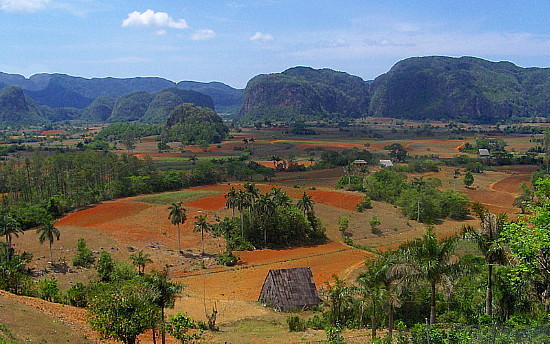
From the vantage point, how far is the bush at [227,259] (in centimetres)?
4294

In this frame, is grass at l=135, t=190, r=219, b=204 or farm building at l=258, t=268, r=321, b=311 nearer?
farm building at l=258, t=268, r=321, b=311

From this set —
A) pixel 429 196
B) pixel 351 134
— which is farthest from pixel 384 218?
pixel 351 134

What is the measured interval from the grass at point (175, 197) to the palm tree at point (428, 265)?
53.6 m

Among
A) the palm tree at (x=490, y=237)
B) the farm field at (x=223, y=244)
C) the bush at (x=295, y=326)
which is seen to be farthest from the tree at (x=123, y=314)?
the palm tree at (x=490, y=237)

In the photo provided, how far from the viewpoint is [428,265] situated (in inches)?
680

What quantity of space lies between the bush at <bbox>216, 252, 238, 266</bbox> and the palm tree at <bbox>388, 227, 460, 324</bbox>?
26986 millimetres

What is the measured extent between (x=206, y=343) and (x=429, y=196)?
4983cm

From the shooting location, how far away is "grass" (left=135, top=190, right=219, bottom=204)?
68.2 metres

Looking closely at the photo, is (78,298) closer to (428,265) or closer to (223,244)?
(428,265)

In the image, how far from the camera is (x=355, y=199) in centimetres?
6894

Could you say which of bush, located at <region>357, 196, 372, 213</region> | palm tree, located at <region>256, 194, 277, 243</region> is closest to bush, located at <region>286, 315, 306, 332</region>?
palm tree, located at <region>256, 194, 277, 243</region>

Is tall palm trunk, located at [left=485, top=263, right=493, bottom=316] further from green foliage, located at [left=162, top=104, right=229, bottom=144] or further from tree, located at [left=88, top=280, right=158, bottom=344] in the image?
Answer: green foliage, located at [left=162, top=104, right=229, bottom=144]

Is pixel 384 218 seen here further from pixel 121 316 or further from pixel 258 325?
pixel 121 316

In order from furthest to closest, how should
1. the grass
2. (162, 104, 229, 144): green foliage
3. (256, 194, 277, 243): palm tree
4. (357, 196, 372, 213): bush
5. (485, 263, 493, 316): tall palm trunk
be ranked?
(162, 104, 229, 144): green foliage < the grass < (357, 196, 372, 213): bush < (256, 194, 277, 243): palm tree < (485, 263, 493, 316): tall palm trunk
